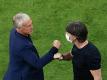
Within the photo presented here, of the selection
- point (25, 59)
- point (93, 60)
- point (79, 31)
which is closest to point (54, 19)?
point (25, 59)

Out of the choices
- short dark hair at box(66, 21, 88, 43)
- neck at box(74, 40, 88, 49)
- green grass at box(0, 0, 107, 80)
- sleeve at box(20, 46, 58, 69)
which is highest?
short dark hair at box(66, 21, 88, 43)

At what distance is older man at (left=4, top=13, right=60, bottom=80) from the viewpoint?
5664 millimetres

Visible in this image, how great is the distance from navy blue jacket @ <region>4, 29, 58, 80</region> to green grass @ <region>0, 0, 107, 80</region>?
212 centimetres

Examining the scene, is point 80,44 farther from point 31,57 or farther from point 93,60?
point 31,57

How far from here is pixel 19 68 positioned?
19.4 ft

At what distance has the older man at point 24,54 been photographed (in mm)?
5664

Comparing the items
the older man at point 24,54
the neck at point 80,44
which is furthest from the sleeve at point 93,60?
the older man at point 24,54

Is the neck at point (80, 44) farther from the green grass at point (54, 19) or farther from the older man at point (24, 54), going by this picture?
the green grass at point (54, 19)

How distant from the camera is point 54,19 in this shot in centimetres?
966

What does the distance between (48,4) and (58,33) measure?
4.04 feet

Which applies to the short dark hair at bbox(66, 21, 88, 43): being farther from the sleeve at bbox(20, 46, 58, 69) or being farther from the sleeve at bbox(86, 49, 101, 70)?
the sleeve at bbox(20, 46, 58, 69)

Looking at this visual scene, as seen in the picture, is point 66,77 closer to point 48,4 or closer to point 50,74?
point 50,74

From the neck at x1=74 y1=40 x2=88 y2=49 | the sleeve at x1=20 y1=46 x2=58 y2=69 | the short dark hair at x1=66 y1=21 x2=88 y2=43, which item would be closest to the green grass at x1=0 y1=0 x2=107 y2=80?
the sleeve at x1=20 y1=46 x2=58 y2=69

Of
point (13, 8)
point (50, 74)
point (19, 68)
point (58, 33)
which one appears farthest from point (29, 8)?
point (19, 68)
